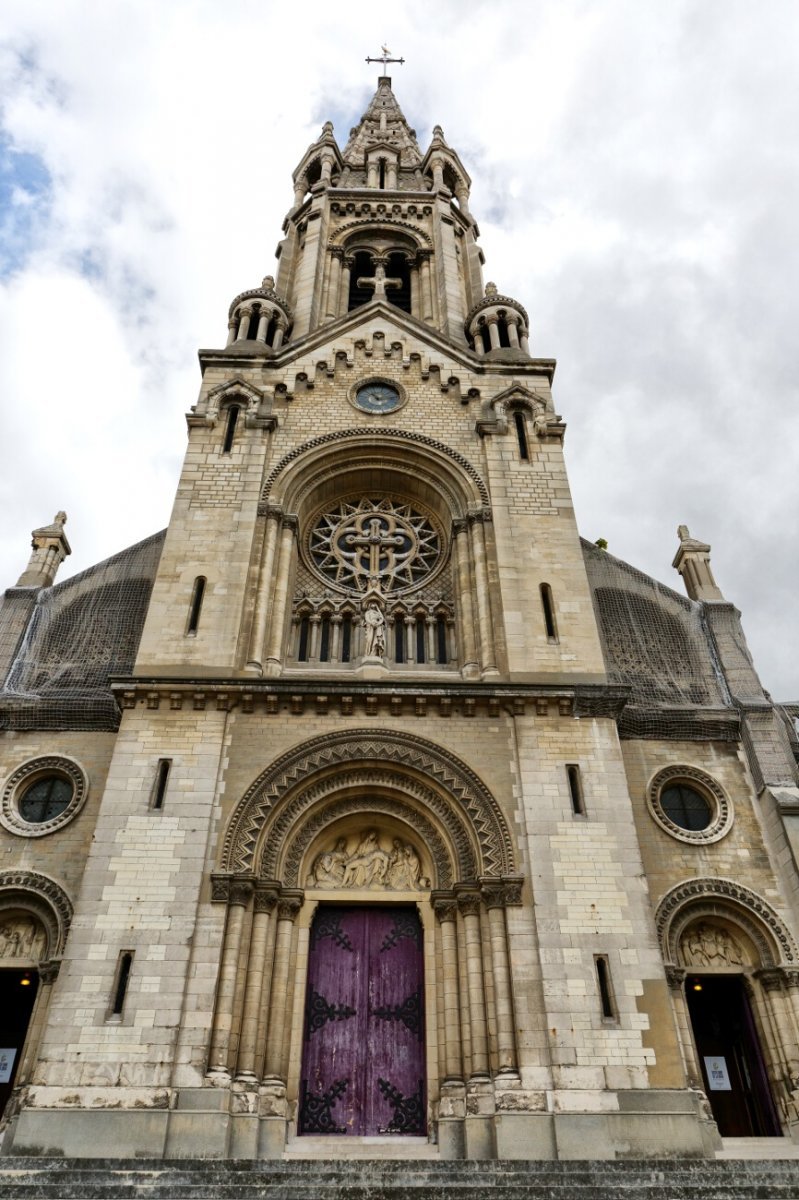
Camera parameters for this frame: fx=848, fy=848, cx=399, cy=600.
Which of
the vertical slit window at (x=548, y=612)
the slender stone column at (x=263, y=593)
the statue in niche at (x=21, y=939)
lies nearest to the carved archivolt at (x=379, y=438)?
the slender stone column at (x=263, y=593)

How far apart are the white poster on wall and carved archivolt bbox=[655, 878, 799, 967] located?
1119 cm

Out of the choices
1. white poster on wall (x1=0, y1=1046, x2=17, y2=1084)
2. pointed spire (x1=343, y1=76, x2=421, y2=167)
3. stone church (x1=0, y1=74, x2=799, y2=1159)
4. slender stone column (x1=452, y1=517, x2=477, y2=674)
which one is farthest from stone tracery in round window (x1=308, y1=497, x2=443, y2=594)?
pointed spire (x1=343, y1=76, x2=421, y2=167)

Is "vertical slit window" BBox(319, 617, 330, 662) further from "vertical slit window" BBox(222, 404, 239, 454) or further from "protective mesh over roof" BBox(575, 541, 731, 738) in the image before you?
"protective mesh over roof" BBox(575, 541, 731, 738)

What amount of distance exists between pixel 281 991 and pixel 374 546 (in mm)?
9796

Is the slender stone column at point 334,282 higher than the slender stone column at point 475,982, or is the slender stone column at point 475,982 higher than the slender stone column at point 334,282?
the slender stone column at point 334,282

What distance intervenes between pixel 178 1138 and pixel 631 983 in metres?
6.75

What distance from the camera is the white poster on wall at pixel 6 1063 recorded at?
14.1 m

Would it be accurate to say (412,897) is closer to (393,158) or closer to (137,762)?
(137,762)

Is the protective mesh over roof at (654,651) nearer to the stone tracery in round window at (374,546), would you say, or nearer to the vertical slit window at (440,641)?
the vertical slit window at (440,641)

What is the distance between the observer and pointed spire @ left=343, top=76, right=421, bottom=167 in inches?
1385

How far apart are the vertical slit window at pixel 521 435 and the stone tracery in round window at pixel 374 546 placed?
2753mm

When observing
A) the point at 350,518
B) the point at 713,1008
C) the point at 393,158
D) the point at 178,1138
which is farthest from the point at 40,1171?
the point at 393,158

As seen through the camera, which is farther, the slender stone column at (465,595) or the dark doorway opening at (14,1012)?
the slender stone column at (465,595)

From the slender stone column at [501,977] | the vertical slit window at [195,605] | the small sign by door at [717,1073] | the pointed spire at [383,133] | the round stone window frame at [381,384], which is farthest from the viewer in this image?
the pointed spire at [383,133]
